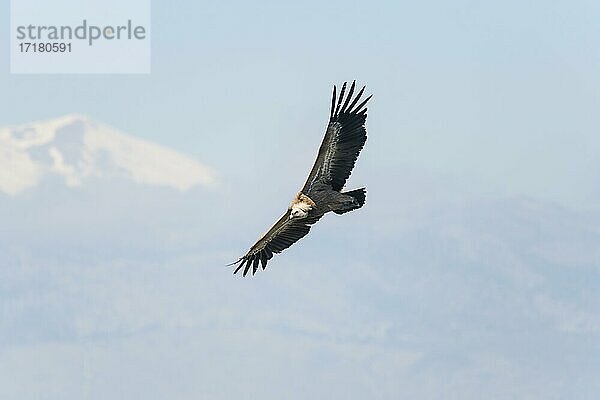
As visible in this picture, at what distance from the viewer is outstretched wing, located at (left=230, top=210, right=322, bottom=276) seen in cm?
6078

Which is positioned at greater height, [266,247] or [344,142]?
[344,142]

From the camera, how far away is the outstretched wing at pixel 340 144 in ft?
190

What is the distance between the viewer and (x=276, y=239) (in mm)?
62594

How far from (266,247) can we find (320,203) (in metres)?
4.98

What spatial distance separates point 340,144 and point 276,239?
5.86 meters

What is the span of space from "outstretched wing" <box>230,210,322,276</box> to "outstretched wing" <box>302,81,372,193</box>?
6.08 feet

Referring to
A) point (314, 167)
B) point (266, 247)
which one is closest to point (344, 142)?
point (314, 167)

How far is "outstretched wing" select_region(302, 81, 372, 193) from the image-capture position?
57906mm

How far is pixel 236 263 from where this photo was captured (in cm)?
6278

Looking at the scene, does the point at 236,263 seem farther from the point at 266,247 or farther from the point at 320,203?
the point at 320,203

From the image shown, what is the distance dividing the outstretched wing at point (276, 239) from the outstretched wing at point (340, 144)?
1853mm

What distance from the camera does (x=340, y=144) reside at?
58188 millimetres

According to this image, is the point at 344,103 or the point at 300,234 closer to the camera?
the point at 344,103

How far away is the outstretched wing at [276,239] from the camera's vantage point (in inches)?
2393
